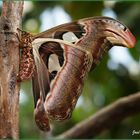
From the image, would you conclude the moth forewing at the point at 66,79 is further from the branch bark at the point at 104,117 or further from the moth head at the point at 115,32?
the branch bark at the point at 104,117

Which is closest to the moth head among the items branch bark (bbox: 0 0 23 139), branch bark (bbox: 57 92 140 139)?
branch bark (bbox: 0 0 23 139)

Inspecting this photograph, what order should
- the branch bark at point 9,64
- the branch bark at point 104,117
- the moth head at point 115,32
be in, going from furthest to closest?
the branch bark at point 104,117
the moth head at point 115,32
the branch bark at point 9,64

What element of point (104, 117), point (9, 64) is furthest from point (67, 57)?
point (104, 117)

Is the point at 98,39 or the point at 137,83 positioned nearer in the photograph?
the point at 98,39

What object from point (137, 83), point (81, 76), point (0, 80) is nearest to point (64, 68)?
point (81, 76)

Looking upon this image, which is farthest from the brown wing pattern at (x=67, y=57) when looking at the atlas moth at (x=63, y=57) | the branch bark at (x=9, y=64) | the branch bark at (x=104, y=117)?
the branch bark at (x=104, y=117)

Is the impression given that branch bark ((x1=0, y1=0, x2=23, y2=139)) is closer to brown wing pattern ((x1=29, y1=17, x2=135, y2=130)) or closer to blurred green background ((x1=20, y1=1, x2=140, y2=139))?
brown wing pattern ((x1=29, y1=17, x2=135, y2=130))

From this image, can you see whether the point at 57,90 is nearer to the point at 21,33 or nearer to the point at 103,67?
the point at 21,33
